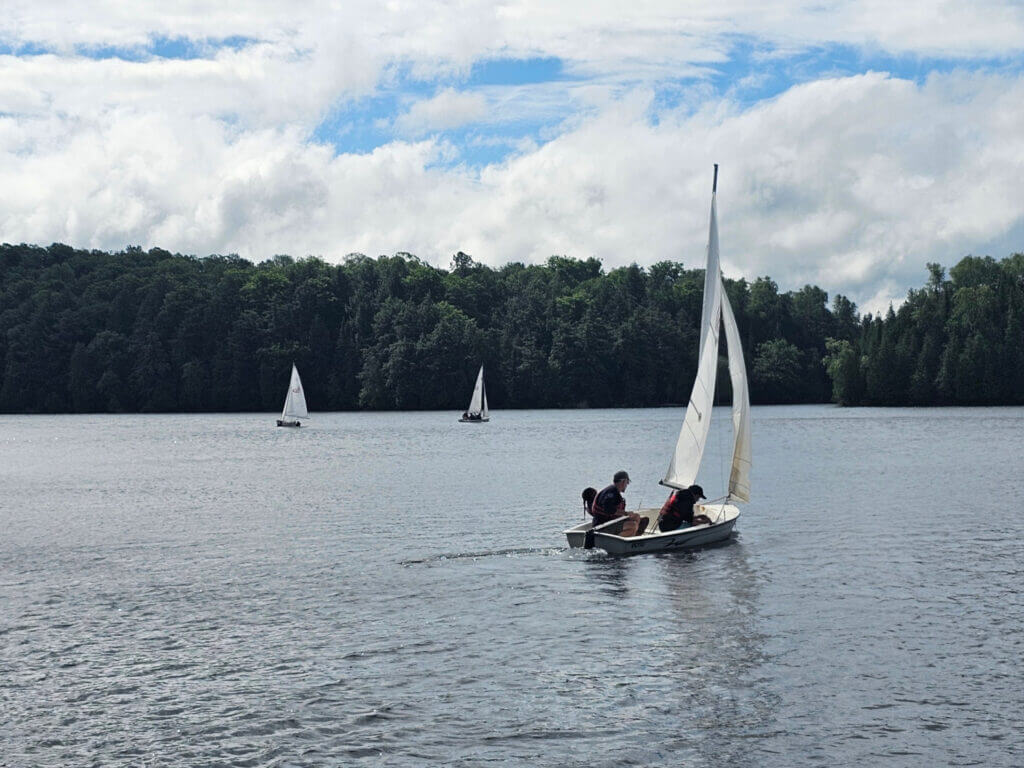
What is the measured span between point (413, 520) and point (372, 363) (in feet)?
465

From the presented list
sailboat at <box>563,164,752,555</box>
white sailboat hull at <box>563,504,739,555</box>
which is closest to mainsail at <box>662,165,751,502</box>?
sailboat at <box>563,164,752,555</box>

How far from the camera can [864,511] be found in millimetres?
42188

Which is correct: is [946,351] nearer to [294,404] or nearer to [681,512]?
[294,404]

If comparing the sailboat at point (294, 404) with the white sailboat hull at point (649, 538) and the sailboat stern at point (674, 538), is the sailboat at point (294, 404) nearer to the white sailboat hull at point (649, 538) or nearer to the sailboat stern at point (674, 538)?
the sailboat stern at point (674, 538)

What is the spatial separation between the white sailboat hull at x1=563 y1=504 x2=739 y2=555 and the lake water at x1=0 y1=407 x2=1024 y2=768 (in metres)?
0.42

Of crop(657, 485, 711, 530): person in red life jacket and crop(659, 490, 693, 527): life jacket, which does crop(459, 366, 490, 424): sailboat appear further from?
crop(659, 490, 693, 527): life jacket

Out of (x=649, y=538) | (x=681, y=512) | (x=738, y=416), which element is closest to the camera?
(x=649, y=538)

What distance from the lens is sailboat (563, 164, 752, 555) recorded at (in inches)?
1225

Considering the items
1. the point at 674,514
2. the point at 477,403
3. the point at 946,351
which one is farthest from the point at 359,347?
the point at 674,514

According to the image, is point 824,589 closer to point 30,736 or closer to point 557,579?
point 557,579

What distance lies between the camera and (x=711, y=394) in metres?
33.8

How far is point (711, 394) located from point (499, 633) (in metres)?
13.3

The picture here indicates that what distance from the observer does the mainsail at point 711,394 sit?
33.0 metres

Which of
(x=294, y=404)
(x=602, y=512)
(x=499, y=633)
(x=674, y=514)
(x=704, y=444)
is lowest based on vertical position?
(x=499, y=633)
